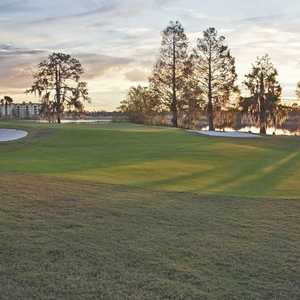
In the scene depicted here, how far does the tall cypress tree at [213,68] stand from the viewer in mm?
50406

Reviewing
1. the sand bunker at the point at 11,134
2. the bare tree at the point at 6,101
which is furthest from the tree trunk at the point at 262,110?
the bare tree at the point at 6,101

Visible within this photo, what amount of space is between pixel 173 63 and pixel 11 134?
29.7 metres

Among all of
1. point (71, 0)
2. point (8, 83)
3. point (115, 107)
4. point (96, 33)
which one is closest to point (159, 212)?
point (71, 0)

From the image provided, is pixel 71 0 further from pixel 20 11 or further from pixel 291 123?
pixel 291 123

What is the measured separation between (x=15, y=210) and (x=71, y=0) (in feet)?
50.4

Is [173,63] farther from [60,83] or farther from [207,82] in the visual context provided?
[60,83]

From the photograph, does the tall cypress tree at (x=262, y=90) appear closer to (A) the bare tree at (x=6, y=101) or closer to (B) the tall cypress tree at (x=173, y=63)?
(B) the tall cypress tree at (x=173, y=63)

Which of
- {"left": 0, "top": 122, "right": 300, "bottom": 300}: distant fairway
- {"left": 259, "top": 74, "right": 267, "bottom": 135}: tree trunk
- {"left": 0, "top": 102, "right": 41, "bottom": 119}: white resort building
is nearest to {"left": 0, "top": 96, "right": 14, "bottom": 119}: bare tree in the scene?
{"left": 0, "top": 102, "right": 41, "bottom": 119}: white resort building

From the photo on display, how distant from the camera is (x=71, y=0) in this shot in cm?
2162

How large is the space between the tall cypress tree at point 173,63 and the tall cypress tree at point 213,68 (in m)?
1.96

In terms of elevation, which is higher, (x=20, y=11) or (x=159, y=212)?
(x=20, y=11)

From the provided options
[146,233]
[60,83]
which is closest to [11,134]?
[146,233]

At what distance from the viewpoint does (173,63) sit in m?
52.3

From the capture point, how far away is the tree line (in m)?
50.6
